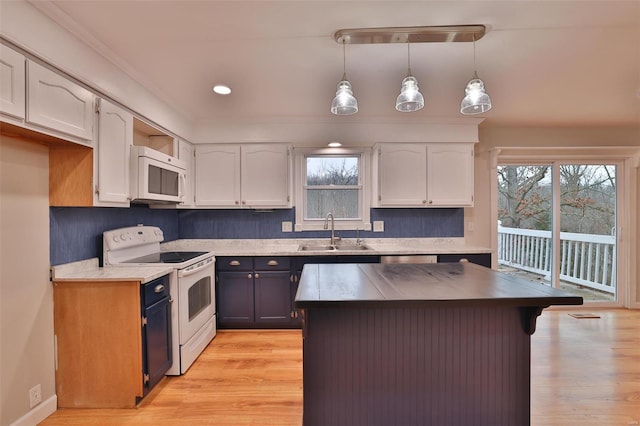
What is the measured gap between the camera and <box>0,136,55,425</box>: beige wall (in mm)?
1643

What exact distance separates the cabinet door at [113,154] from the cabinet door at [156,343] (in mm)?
809

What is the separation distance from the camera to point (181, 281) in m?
2.37

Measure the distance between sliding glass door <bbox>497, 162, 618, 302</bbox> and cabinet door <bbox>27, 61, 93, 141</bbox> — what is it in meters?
4.22

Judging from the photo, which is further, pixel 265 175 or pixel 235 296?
pixel 265 175

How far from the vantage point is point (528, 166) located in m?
3.88

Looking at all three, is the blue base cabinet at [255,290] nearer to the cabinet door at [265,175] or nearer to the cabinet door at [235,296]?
the cabinet door at [235,296]

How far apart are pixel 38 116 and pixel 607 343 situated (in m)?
4.64

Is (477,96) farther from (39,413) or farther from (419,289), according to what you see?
(39,413)

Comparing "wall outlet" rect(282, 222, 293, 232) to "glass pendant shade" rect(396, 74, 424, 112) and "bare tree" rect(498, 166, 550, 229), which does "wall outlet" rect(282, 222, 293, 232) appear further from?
"bare tree" rect(498, 166, 550, 229)

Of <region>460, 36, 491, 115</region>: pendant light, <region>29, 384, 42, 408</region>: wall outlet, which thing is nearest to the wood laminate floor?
<region>29, 384, 42, 408</region>: wall outlet

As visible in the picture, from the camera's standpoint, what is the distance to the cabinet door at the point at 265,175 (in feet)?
11.1

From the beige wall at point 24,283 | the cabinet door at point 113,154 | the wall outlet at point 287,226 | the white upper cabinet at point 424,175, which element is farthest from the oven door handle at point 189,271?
the white upper cabinet at point 424,175

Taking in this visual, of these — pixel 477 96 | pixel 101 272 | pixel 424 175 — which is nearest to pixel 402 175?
pixel 424 175

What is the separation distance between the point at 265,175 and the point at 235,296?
1346 mm
